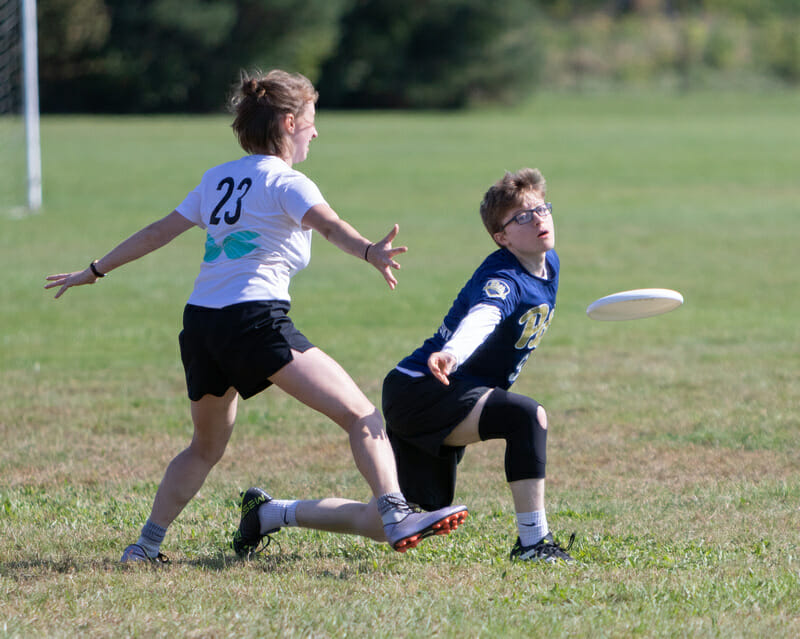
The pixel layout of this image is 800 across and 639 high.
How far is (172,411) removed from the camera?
788 cm

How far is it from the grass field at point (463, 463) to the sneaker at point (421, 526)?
20 centimetres

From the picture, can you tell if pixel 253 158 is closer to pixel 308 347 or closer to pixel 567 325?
pixel 308 347

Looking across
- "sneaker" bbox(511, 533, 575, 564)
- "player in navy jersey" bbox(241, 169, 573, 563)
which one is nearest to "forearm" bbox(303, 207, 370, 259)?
"player in navy jersey" bbox(241, 169, 573, 563)

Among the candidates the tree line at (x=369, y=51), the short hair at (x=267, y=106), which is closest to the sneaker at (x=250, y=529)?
the short hair at (x=267, y=106)

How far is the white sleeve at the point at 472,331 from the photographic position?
4.34 meters

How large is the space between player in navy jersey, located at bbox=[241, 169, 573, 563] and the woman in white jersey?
0.30 m

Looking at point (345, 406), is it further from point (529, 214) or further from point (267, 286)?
point (529, 214)

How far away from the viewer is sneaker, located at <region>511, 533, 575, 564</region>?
179 inches

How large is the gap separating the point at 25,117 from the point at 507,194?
17.0m

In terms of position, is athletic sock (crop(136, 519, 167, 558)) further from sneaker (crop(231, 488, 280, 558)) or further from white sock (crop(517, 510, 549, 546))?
white sock (crop(517, 510, 549, 546))

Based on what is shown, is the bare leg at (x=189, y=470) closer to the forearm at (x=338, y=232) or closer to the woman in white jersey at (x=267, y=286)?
the woman in white jersey at (x=267, y=286)

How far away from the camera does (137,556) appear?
186 inches

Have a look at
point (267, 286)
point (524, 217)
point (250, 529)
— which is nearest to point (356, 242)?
point (267, 286)

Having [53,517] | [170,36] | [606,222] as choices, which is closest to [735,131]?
[606,222]
